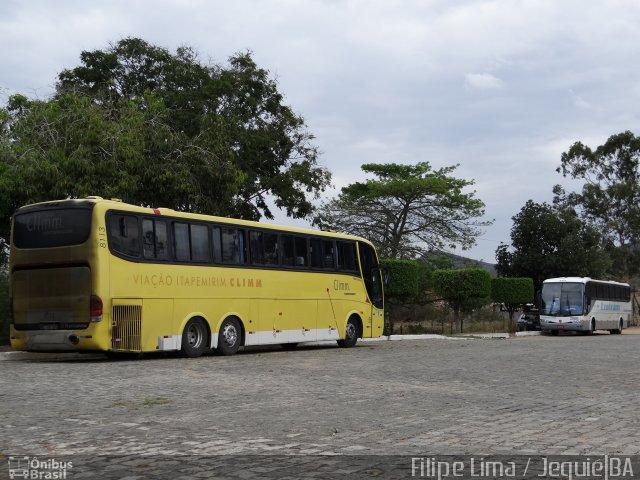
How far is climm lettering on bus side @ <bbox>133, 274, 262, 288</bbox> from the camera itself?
61.6 ft

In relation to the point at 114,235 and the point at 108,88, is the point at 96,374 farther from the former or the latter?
the point at 108,88

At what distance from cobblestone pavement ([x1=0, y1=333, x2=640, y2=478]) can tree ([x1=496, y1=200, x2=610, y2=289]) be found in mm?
40959

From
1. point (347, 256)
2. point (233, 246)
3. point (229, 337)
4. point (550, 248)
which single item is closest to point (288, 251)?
point (233, 246)

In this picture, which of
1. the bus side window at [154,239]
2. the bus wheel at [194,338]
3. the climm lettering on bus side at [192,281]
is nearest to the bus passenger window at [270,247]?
the climm lettering on bus side at [192,281]

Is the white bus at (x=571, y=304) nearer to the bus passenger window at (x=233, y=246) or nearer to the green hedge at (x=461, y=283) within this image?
the green hedge at (x=461, y=283)

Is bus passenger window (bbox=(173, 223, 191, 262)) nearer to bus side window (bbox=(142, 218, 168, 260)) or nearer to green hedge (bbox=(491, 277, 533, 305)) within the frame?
bus side window (bbox=(142, 218, 168, 260))

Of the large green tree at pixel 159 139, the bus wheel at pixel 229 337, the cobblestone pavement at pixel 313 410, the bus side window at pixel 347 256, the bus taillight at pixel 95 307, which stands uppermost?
the large green tree at pixel 159 139

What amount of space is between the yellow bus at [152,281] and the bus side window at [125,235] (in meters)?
0.02

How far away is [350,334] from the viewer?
26.8 metres

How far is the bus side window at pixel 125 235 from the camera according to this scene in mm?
18008

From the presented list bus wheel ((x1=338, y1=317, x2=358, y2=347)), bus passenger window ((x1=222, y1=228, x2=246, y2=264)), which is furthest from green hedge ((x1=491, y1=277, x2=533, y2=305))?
bus passenger window ((x1=222, y1=228, x2=246, y2=264))

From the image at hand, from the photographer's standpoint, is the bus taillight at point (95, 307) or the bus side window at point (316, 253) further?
the bus side window at point (316, 253)

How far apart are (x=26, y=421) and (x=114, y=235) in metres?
9.35

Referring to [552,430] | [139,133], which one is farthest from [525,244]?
[552,430]
